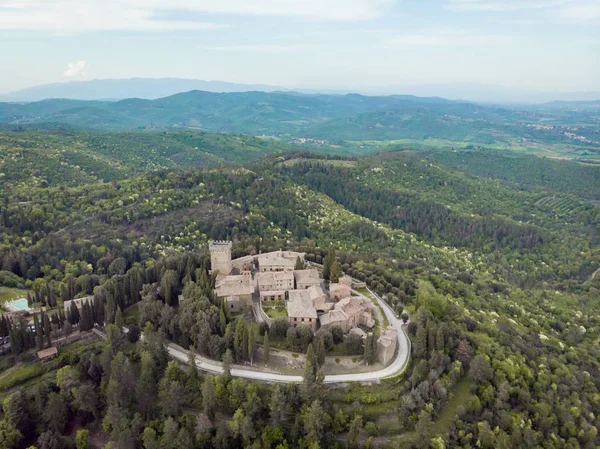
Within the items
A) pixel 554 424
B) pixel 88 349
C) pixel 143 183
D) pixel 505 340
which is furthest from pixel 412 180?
pixel 88 349

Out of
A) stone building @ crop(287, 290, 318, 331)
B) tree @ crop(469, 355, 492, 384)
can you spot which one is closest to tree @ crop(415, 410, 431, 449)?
tree @ crop(469, 355, 492, 384)

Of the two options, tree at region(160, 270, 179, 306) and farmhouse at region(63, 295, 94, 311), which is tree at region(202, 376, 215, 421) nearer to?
tree at region(160, 270, 179, 306)

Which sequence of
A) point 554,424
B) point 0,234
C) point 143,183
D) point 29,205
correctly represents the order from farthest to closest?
point 143,183
point 29,205
point 0,234
point 554,424

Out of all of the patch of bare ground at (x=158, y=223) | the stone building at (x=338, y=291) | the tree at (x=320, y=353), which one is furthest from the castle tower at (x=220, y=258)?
the patch of bare ground at (x=158, y=223)

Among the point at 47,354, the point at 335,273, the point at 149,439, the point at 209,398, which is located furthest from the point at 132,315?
the point at 335,273

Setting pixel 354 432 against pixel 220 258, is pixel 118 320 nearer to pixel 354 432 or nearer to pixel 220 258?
pixel 220 258

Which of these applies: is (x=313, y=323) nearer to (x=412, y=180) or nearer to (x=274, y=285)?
(x=274, y=285)
